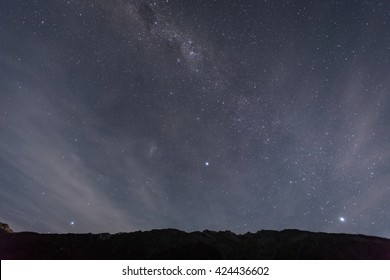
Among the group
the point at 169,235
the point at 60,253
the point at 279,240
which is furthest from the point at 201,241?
the point at 60,253

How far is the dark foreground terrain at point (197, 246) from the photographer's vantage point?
25.2 metres

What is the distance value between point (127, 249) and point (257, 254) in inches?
466

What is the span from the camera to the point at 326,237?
26.2m

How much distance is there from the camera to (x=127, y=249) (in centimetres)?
2811

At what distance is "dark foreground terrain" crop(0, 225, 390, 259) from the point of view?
25234 mm

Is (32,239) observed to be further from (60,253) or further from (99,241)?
(99,241)

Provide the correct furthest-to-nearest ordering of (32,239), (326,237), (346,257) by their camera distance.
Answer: (32,239) → (326,237) → (346,257)

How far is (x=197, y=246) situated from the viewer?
2667cm
